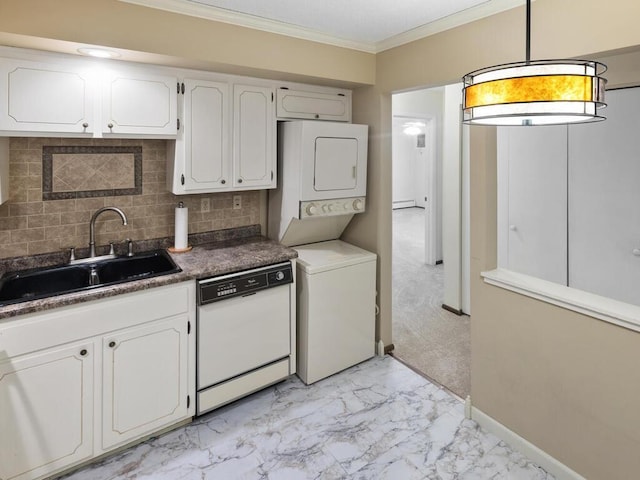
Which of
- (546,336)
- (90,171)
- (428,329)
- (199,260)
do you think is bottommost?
(428,329)

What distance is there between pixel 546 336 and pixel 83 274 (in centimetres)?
259

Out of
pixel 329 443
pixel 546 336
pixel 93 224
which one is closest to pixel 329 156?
pixel 93 224

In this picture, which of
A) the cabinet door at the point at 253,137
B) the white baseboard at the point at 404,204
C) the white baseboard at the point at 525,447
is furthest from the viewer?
the white baseboard at the point at 404,204

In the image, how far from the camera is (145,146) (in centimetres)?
267

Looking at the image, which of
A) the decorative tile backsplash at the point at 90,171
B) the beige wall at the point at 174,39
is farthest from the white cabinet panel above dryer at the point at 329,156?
the decorative tile backsplash at the point at 90,171

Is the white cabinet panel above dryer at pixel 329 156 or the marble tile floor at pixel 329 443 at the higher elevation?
the white cabinet panel above dryer at pixel 329 156

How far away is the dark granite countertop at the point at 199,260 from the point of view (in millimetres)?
1889

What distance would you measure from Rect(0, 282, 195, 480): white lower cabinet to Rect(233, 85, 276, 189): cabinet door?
0.87 m

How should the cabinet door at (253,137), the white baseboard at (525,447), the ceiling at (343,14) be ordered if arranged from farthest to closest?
1. the cabinet door at (253,137)
2. the ceiling at (343,14)
3. the white baseboard at (525,447)

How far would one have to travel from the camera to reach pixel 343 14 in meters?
2.34

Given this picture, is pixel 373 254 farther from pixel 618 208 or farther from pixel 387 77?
pixel 618 208

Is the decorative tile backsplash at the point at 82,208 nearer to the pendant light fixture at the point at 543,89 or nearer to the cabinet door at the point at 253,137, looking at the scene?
the cabinet door at the point at 253,137

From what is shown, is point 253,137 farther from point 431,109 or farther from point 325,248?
point 431,109

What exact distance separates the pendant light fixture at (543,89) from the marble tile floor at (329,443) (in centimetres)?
186
